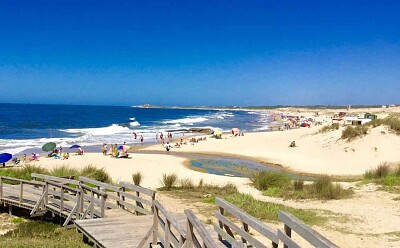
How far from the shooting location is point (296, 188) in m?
14.3

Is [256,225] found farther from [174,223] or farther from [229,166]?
[229,166]

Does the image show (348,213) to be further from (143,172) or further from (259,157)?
(259,157)

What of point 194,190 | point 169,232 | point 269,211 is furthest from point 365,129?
point 169,232

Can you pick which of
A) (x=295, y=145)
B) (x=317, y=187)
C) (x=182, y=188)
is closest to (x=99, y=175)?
(x=182, y=188)

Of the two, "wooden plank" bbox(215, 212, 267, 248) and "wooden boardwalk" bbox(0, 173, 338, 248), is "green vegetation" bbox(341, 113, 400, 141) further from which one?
"wooden plank" bbox(215, 212, 267, 248)

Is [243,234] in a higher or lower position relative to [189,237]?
lower

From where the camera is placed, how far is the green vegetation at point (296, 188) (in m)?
13.2

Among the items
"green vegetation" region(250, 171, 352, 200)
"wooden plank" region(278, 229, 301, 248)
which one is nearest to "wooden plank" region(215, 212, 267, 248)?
"wooden plank" region(278, 229, 301, 248)

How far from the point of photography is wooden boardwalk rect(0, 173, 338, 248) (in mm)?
4492

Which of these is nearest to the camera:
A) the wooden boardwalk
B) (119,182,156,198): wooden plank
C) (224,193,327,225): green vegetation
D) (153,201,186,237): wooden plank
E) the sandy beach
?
the wooden boardwalk

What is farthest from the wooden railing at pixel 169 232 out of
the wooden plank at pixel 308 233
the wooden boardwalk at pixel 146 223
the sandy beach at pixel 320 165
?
the sandy beach at pixel 320 165

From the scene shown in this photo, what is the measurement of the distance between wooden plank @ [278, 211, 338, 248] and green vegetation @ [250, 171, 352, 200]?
364 inches

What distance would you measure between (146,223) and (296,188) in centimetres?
778

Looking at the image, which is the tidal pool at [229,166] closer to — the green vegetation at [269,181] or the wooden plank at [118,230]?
the green vegetation at [269,181]
